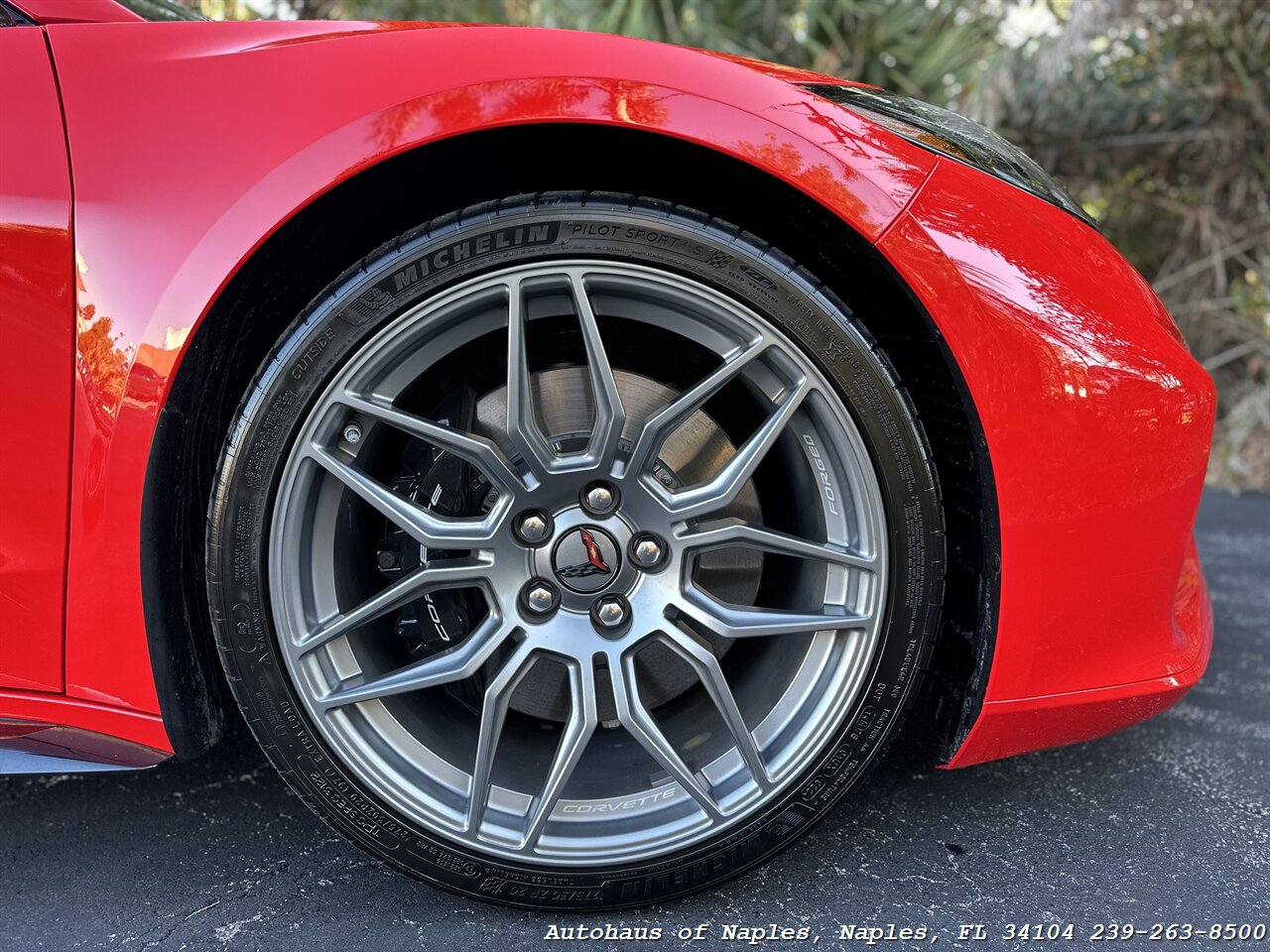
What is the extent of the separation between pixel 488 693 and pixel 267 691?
29 cm

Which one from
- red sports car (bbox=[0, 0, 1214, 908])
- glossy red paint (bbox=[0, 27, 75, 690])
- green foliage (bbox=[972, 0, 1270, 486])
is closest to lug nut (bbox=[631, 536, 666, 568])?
red sports car (bbox=[0, 0, 1214, 908])

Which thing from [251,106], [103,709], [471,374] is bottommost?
[103,709]

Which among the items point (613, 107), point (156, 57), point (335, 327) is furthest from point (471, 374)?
point (156, 57)

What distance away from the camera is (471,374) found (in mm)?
1363

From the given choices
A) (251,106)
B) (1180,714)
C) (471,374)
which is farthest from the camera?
(1180,714)

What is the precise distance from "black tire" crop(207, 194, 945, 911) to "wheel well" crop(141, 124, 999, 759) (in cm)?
7

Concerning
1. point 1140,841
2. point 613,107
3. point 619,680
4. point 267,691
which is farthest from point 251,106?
point 1140,841

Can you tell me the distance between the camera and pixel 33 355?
3.61ft

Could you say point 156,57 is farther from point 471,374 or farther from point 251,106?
point 471,374

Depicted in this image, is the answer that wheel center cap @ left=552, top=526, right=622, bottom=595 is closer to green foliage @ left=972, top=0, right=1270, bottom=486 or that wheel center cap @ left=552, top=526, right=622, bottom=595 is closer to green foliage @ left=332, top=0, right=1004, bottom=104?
green foliage @ left=972, top=0, right=1270, bottom=486

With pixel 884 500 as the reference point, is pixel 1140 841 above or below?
below

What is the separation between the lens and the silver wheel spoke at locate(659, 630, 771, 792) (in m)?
1.20

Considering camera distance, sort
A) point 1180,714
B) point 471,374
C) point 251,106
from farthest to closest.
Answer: point 1180,714
point 471,374
point 251,106

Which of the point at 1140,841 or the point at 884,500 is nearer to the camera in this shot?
the point at 884,500
